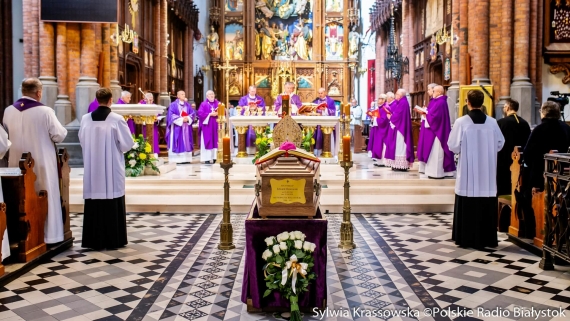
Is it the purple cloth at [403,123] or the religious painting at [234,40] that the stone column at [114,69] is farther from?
the religious painting at [234,40]

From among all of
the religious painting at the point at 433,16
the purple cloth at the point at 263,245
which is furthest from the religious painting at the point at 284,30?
the purple cloth at the point at 263,245

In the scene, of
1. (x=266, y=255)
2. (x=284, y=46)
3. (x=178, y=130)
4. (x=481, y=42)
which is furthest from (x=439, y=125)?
(x=284, y=46)

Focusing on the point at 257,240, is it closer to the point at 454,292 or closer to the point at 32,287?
the point at 454,292

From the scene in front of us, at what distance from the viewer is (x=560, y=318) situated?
14.1 ft

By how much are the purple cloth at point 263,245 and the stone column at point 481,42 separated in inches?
388

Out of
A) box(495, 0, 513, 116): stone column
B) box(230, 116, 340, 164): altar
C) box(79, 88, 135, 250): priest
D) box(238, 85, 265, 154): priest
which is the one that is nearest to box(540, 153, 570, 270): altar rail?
box(79, 88, 135, 250): priest

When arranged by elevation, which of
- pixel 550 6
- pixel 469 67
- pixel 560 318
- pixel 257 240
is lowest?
pixel 560 318

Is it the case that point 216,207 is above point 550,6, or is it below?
below

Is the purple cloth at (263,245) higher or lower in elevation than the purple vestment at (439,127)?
lower

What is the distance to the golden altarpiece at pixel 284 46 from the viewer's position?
2255 centimetres

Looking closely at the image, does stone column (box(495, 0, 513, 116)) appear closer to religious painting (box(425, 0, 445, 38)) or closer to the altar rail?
religious painting (box(425, 0, 445, 38))

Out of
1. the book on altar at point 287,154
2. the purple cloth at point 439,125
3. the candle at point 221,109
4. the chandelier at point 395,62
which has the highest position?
the chandelier at point 395,62

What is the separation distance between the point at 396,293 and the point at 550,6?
34.5 feet

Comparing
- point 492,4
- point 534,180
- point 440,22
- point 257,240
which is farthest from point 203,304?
point 440,22
